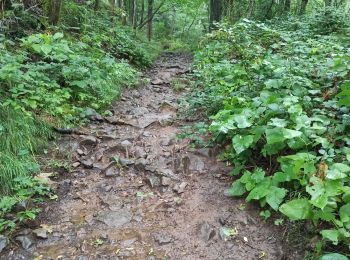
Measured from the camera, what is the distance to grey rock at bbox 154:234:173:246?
10.2 ft

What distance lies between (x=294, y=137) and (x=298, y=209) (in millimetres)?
801

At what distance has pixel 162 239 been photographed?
3.14 m

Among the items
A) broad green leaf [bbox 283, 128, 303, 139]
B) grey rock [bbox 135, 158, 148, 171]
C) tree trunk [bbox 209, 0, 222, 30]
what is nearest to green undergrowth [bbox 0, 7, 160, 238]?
grey rock [bbox 135, 158, 148, 171]

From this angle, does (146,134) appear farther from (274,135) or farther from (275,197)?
(275,197)

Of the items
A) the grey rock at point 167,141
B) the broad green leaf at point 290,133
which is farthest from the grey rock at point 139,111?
the broad green leaf at point 290,133

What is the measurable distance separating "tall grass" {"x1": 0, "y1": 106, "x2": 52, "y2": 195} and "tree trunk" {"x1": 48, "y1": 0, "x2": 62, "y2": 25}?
3.58 m

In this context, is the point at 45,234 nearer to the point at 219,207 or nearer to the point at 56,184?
the point at 56,184

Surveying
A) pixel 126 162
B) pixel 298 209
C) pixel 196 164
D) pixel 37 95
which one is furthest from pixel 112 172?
pixel 298 209

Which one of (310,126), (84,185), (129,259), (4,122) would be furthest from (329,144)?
(4,122)

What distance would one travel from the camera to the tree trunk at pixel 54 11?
23.7 ft

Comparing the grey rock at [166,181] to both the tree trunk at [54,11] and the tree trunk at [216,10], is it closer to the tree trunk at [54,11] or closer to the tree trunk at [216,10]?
the tree trunk at [54,11]

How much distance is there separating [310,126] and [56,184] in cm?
287

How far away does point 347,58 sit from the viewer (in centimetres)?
387

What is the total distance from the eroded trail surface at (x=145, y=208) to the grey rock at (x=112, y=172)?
1 centimetres
